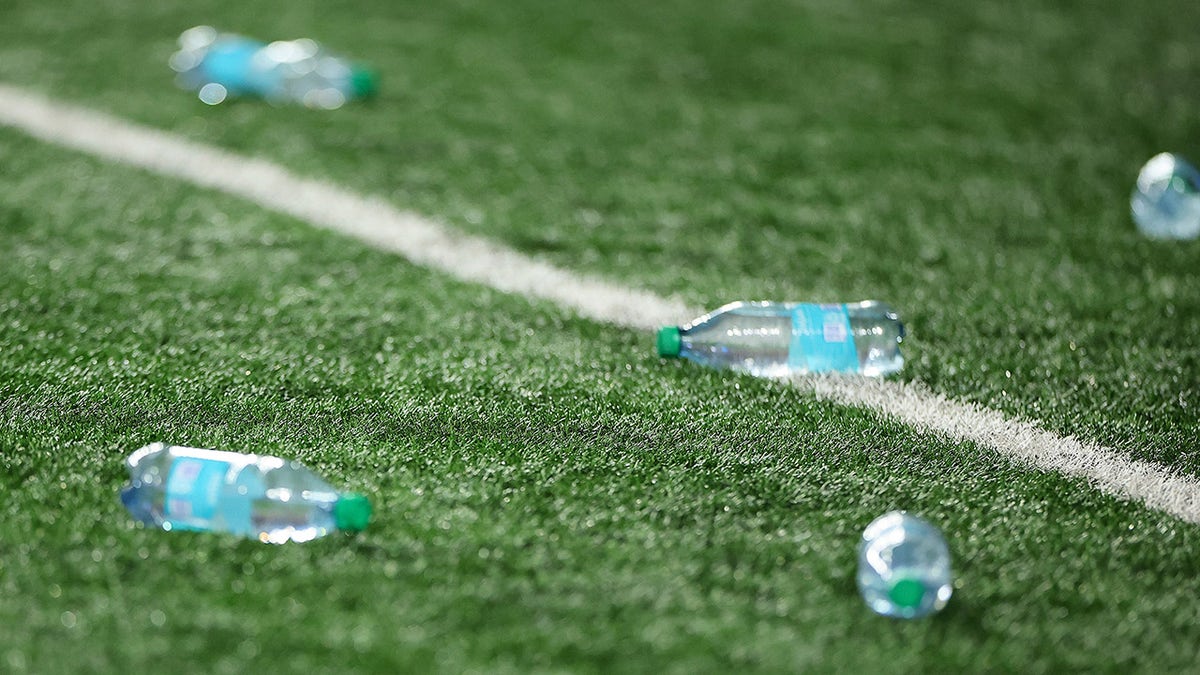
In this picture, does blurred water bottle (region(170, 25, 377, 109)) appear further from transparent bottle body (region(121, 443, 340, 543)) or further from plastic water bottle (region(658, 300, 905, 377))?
transparent bottle body (region(121, 443, 340, 543))

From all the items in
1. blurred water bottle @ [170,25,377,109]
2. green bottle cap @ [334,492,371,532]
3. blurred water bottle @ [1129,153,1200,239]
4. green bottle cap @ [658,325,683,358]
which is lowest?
blurred water bottle @ [170,25,377,109]

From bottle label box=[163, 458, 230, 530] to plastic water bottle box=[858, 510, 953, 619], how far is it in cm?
104

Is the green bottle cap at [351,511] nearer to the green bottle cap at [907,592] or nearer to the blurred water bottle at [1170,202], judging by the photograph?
the green bottle cap at [907,592]

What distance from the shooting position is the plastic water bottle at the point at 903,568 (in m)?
1.86

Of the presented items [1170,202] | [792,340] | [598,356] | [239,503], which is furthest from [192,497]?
[1170,202]

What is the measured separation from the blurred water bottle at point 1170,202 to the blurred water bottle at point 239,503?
229cm

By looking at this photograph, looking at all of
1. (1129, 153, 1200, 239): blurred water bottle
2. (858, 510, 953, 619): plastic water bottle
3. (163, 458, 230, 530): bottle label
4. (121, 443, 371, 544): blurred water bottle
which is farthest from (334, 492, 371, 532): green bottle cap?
(1129, 153, 1200, 239): blurred water bottle

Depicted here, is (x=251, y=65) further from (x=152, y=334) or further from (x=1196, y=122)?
(x=1196, y=122)

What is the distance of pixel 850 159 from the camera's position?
3719 millimetres

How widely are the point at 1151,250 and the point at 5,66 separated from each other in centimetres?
369

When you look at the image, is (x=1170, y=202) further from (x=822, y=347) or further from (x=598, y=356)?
(x=598, y=356)

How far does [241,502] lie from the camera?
2062 mm

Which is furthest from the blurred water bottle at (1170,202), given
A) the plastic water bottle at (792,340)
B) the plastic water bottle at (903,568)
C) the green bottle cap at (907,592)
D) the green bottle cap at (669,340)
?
the green bottle cap at (907,592)

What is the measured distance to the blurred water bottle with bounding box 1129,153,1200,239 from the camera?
10.8 ft
